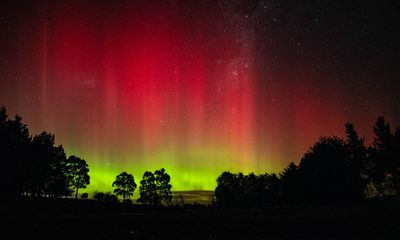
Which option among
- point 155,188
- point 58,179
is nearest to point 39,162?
point 58,179

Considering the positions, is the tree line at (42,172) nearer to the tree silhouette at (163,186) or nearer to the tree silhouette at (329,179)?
the tree silhouette at (163,186)

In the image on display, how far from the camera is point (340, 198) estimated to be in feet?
164

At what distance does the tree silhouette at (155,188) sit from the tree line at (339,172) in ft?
83.7

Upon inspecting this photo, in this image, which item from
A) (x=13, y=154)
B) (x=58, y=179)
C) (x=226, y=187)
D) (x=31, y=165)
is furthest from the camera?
(x=226, y=187)

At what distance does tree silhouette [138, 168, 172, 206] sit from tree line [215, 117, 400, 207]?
83.7 feet

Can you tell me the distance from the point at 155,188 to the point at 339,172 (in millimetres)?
56206

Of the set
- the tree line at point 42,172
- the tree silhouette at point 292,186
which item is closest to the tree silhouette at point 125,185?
the tree line at point 42,172

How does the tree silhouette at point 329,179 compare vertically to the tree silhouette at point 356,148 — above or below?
below

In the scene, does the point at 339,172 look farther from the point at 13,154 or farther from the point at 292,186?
the point at 13,154

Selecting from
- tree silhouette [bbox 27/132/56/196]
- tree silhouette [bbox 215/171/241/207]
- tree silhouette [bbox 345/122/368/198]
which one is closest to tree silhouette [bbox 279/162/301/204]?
tree silhouette [bbox 345/122/368/198]

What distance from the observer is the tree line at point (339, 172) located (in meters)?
51.6

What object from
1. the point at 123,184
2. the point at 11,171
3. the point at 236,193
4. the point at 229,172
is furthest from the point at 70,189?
the point at 229,172

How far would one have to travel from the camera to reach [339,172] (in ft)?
173

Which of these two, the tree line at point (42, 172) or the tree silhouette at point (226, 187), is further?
the tree silhouette at point (226, 187)
